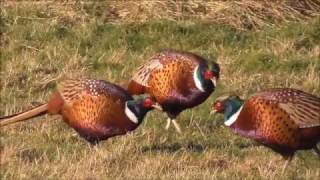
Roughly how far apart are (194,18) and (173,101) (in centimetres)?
435

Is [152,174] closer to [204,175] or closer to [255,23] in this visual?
[204,175]

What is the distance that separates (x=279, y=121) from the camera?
6.10 metres

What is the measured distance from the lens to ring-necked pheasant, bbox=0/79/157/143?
6316 millimetres

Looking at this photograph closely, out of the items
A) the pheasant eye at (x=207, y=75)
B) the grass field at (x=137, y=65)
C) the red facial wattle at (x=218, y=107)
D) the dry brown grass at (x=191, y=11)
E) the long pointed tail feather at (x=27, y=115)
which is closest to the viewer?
the grass field at (x=137, y=65)

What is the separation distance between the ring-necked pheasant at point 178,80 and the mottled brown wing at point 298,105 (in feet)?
2.42

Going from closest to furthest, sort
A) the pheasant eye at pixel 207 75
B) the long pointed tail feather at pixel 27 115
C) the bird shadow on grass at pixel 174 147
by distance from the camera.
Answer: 1. the bird shadow on grass at pixel 174 147
2. the long pointed tail feather at pixel 27 115
3. the pheasant eye at pixel 207 75

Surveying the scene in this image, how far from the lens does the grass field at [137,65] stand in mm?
6254

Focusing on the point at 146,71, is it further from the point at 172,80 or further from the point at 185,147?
the point at 185,147

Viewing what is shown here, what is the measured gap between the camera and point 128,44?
10.3m

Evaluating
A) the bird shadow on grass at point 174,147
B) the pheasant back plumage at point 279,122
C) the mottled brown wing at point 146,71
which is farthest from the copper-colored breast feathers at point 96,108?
the pheasant back plumage at point 279,122

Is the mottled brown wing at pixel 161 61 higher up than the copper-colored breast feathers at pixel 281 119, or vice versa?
the copper-colored breast feathers at pixel 281 119

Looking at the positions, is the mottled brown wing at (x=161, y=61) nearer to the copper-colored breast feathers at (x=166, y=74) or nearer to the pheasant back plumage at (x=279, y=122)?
the copper-colored breast feathers at (x=166, y=74)

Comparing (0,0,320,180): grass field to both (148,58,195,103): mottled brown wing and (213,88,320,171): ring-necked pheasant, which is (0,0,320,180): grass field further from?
(148,58,195,103): mottled brown wing

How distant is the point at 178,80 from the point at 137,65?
2564 millimetres
